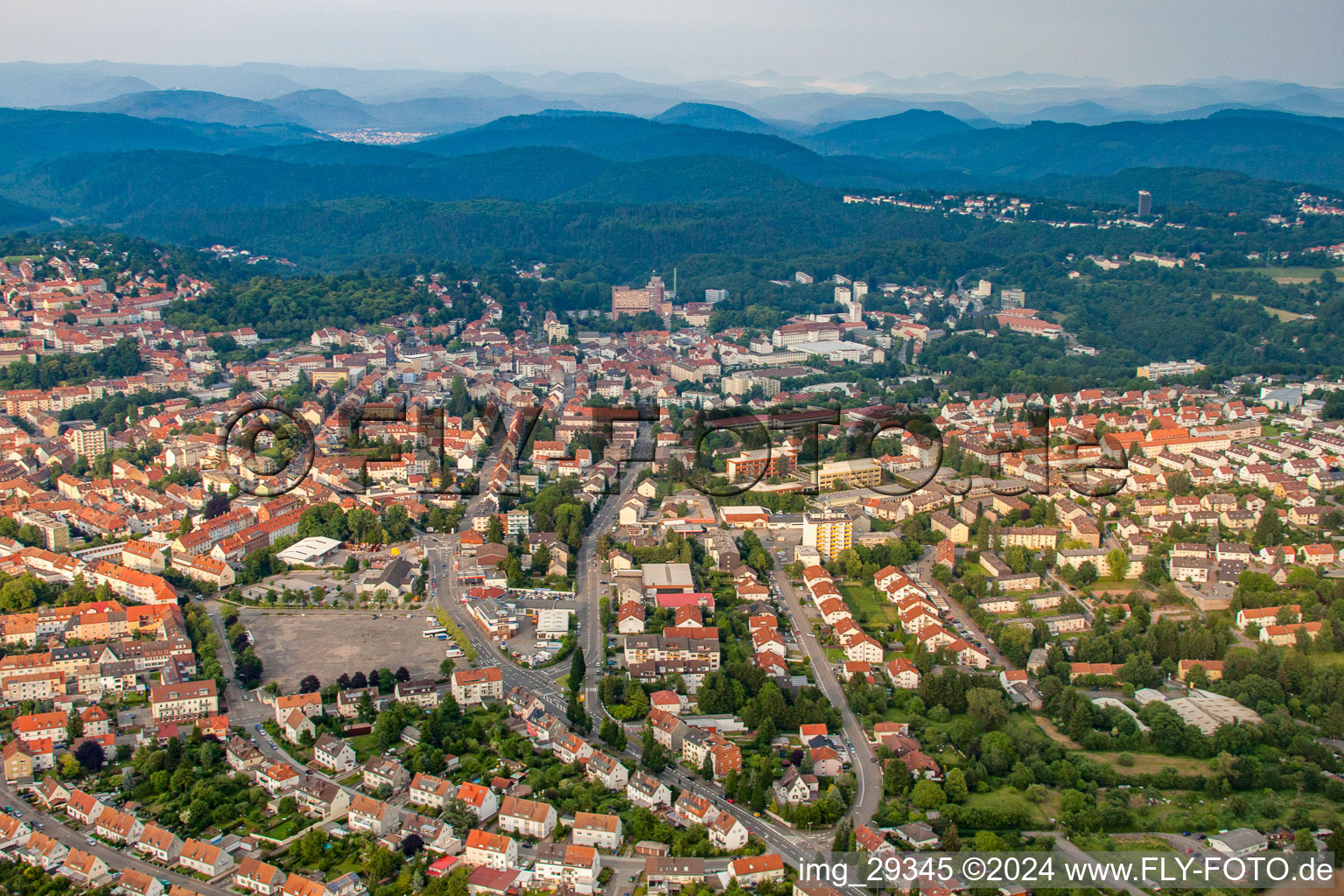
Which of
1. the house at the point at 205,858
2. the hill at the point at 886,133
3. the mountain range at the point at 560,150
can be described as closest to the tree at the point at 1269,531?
the house at the point at 205,858

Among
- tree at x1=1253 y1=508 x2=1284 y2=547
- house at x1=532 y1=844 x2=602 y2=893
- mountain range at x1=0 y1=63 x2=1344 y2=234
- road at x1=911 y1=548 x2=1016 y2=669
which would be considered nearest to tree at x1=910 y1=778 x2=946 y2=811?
house at x1=532 y1=844 x2=602 y2=893

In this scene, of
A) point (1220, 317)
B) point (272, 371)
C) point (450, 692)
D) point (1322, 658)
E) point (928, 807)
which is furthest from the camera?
point (1220, 317)

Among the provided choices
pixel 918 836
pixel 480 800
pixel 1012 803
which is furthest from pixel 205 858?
pixel 1012 803

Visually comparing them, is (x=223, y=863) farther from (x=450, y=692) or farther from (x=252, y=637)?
(x=252, y=637)

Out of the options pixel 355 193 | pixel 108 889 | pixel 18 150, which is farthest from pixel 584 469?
pixel 18 150

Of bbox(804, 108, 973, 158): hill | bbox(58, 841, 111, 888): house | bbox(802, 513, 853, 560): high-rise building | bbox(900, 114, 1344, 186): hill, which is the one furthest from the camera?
bbox(804, 108, 973, 158): hill

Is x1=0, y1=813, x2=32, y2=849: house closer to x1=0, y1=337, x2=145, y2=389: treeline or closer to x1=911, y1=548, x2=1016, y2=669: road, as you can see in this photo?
x1=911, y1=548, x2=1016, y2=669: road
